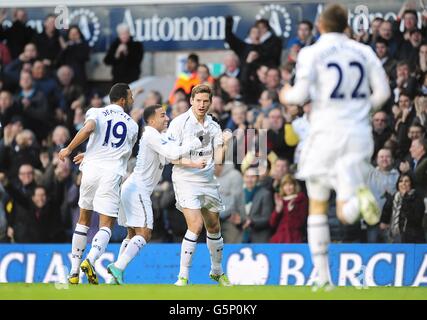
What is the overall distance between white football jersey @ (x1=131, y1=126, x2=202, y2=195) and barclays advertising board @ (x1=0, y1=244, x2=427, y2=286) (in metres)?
4.07

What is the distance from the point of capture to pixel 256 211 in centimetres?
1842

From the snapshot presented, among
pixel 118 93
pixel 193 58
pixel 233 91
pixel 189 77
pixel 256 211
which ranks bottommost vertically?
pixel 256 211

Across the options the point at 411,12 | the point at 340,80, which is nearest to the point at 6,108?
the point at 411,12

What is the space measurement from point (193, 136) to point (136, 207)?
1235 mm

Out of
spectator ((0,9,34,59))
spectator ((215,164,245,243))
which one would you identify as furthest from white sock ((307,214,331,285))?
spectator ((0,9,34,59))

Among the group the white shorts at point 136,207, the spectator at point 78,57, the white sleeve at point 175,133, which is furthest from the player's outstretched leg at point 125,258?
the spectator at point 78,57

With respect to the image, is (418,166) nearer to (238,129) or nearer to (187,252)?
(238,129)

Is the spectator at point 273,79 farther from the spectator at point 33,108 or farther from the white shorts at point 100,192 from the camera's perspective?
the white shorts at point 100,192

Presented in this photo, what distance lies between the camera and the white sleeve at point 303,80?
968 centimetres

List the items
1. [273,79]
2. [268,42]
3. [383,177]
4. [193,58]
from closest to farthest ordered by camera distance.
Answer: [383,177], [273,79], [268,42], [193,58]

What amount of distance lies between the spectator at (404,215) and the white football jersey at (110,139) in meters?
5.42

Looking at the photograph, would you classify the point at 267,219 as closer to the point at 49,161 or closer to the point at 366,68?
the point at 49,161

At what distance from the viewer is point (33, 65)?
67.9 feet
